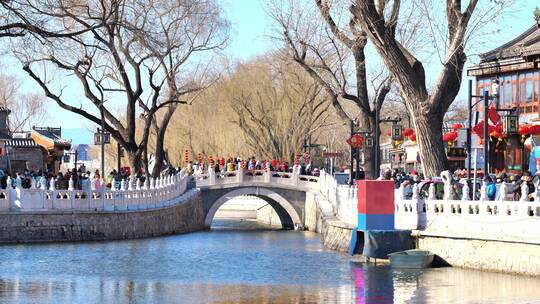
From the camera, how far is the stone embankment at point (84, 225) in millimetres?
38281

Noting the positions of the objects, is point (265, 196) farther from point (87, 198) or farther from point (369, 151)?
point (87, 198)

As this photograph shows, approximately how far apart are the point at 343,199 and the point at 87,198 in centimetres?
871

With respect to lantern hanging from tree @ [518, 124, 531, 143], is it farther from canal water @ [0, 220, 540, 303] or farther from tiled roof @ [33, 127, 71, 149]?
tiled roof @ [33, 127, 71, 149]

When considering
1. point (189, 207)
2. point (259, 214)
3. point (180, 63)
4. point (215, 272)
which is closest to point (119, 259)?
point (215, 272)

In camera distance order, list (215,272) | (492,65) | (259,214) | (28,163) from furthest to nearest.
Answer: (259,214) → (28,163) → (492,65) → (215,272)

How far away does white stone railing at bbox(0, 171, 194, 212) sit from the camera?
125ft

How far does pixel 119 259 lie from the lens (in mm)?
34312

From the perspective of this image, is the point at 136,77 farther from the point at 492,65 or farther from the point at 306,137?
the point at 306,137

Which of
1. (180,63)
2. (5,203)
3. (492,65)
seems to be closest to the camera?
(5,203)

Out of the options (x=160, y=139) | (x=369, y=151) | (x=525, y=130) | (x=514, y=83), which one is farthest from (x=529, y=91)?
(x=160, y=139)

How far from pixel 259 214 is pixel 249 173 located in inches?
600

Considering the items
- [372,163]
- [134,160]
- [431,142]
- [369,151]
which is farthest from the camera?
[134,160]

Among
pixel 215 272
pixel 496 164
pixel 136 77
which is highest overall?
pixel 136 77

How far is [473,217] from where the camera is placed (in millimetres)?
29625
